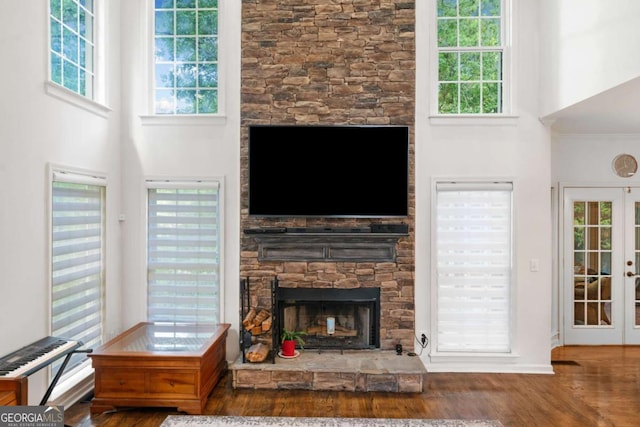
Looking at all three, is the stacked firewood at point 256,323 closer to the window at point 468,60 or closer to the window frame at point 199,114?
the window frame at point 199,114

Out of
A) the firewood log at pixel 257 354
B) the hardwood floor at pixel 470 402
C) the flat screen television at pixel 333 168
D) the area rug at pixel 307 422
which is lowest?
the hardwood floor at pixel 470 402

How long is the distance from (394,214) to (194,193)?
2.04 meters

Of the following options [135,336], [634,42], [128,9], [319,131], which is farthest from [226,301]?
[634,42]

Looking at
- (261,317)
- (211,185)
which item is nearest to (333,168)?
(211,185)

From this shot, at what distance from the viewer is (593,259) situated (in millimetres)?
5246

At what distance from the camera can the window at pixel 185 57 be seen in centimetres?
454

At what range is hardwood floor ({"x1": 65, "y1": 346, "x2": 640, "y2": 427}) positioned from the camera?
3385 millimetres

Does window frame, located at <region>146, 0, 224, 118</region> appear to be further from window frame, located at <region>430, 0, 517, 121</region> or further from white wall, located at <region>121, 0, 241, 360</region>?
window frame, located at <region>430, 0, 517, 121</region>

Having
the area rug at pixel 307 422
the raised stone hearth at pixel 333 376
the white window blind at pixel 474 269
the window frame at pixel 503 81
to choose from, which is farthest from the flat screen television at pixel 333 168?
the area rug at pixel 307 422

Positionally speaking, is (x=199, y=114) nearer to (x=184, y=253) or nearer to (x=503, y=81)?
(x=184, y=253)

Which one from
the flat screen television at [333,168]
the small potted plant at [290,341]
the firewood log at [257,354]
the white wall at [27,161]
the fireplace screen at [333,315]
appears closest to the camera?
the white wall at [27,161]

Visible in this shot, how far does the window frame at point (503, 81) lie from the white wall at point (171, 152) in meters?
1.97

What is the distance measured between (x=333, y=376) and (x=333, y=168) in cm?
194

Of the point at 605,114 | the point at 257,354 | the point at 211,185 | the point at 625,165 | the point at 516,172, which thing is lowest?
the point at 257,354
